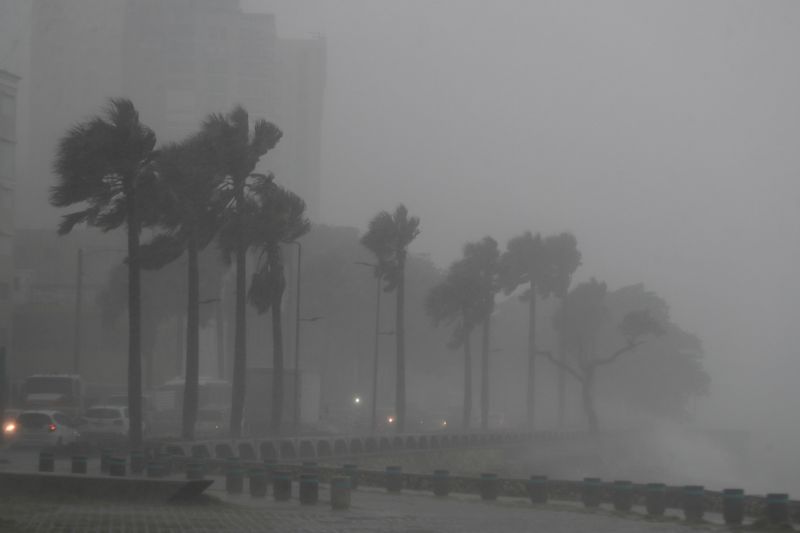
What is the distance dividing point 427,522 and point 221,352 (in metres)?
96.5

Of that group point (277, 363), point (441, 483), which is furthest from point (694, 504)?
point (277, 363)

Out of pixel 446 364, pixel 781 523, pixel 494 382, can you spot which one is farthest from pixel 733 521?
pixel 494 382

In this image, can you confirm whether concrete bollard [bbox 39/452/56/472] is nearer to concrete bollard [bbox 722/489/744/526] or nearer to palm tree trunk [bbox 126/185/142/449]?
palm tree trunk [bbox 126/185/142/449]

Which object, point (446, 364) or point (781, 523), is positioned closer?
point (781, 523)

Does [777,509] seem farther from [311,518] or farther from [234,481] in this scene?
[234,481]

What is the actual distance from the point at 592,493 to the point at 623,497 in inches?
49.6

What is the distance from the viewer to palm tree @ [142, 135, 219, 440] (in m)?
51.2

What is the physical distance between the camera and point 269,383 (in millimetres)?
74562

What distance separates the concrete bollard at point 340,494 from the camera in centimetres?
2892

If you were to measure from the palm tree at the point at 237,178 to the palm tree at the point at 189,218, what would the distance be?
63cm

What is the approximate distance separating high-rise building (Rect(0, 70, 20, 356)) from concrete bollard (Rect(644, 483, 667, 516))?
6620 cm

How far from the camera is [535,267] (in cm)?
11031

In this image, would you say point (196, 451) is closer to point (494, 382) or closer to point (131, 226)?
point (131, 226)

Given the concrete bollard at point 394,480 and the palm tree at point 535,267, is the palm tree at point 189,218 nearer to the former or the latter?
the concrete bollard at point 394,480
